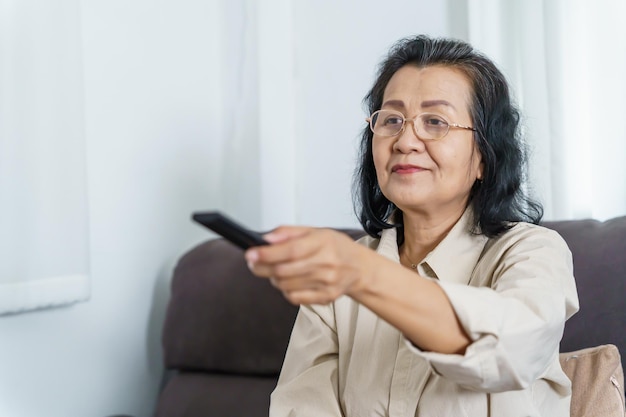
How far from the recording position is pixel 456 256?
1.34 metres

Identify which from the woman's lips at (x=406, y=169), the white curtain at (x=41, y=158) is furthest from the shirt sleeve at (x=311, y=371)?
the white curtain at (x=41, y=158)

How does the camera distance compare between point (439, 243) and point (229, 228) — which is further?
point (439, 243)

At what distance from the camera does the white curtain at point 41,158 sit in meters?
1.68

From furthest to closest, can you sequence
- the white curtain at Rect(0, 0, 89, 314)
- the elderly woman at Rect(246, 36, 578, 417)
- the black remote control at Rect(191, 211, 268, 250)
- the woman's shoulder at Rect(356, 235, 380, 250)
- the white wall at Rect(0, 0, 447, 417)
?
the white wall at Rect(0, 0, 447, 417), the white curtain at Rect(0, 0, 89, 314), the woman's shoulder at Rect(356, 235, 380, 250), the elderly woman at Rect(246, 36, 578, 417), the black remote control at Rect(191, 211, 268, 250)

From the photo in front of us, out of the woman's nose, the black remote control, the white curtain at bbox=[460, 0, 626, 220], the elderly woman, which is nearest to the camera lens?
the black remote control

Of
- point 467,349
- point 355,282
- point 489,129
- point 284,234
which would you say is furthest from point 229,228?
point 489,129

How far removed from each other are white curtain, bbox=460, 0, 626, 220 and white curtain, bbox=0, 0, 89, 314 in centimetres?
107

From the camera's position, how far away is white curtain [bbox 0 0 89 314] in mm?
1677

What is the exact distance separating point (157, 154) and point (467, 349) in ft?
4.68

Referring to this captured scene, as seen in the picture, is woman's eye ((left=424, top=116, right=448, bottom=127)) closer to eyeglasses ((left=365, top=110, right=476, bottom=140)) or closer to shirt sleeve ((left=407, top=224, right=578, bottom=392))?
eyeglasses ((left=365, top=110, right=476, bottom=140))

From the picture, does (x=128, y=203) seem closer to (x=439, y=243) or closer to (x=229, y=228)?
(x=439, y=243)

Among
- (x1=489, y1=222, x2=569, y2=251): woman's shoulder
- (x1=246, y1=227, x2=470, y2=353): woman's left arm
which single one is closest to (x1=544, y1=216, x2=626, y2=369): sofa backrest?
(x1=489, y1=222, x2=569, y2=251): woman's shoulder

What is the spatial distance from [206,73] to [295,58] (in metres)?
0.30

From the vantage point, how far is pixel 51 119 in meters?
1.75
